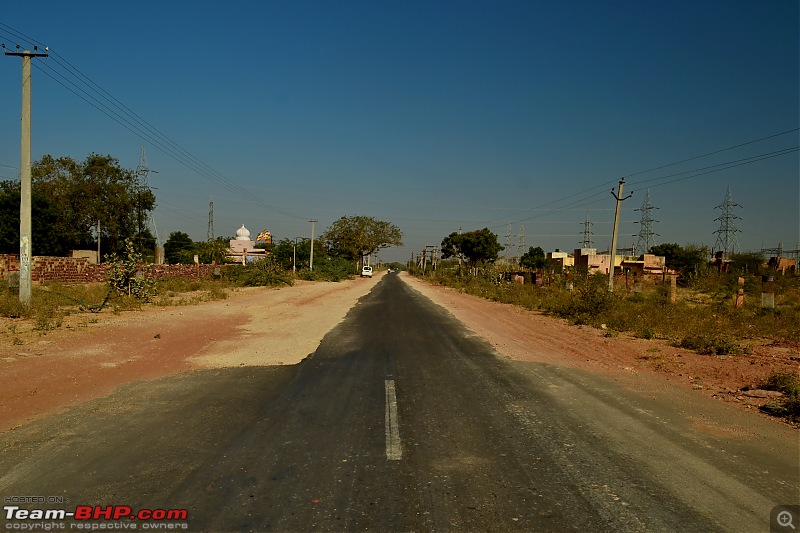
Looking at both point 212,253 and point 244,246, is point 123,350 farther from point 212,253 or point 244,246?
point 244,246

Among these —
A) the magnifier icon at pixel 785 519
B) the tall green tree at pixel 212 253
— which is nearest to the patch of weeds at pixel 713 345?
the magnifier icon at pixel 785 519

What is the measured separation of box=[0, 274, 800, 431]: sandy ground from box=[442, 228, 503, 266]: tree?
57.0 m

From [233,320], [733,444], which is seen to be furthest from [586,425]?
[233,320]

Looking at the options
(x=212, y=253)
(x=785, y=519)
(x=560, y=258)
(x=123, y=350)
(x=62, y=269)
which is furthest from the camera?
(x=560, y=258)

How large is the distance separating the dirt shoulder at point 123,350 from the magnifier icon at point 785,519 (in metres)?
7.90

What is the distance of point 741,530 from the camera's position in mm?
3826

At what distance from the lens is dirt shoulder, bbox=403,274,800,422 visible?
9.18 meters

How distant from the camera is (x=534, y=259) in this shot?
288 ft

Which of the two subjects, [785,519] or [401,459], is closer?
[785,519]


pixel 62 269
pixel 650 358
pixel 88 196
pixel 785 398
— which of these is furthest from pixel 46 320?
pixel 88 196

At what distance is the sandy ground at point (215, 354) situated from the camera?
27.2ft

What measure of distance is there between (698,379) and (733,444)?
162 inches

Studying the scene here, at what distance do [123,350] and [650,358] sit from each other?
1172 centimetres

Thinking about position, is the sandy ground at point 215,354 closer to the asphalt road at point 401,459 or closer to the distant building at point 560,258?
the asphalt road at point 401,459
